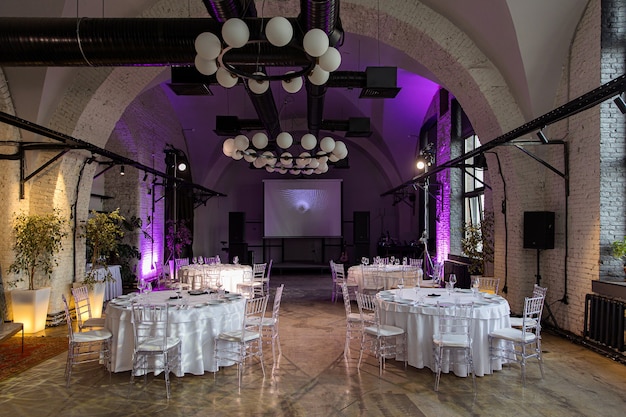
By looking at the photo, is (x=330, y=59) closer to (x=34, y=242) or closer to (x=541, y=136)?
(x=541, y=136)

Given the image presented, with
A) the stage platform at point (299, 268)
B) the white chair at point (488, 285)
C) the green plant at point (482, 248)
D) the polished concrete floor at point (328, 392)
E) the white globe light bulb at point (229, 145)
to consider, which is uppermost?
the white globe light bulb at point (229, 145)

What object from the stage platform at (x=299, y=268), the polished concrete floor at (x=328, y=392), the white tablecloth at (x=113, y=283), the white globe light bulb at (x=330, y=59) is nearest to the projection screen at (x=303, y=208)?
the stage platform at (x=299, y=268)

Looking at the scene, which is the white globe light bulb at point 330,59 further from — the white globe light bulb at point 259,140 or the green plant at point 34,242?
the green plant at point 34,242

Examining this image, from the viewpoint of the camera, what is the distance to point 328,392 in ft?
14.8

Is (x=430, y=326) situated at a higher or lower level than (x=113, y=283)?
higher

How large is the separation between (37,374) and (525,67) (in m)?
7.81

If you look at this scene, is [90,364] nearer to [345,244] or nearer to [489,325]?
[489,325]

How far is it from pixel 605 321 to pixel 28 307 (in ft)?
26.9

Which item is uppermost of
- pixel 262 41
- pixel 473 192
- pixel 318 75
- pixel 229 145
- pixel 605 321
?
pixel 262 41

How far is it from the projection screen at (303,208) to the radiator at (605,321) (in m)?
11.2

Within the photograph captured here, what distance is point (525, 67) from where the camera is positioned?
687cm

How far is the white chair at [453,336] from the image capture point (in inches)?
183

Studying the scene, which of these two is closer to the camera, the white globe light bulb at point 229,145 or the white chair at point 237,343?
the white chair at point 237,343

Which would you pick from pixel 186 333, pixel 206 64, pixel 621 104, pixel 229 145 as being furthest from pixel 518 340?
pixel 229 145
